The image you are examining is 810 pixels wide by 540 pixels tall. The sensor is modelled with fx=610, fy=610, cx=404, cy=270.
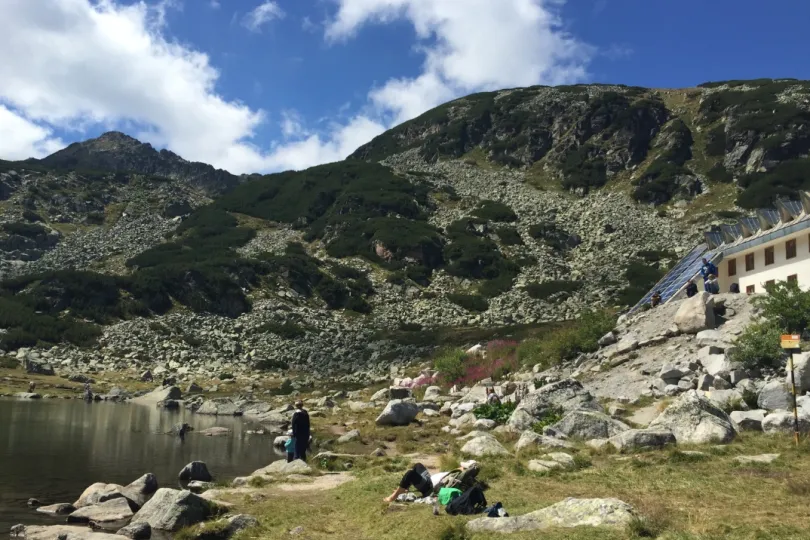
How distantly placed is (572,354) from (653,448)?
15.9 meters

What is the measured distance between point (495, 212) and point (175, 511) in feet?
315

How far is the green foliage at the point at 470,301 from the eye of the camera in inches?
2825

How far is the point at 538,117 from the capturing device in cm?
14138

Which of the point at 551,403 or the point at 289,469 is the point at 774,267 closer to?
the point at 551,403

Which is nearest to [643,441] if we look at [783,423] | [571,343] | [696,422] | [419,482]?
[696,422]

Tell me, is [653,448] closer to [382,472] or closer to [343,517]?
[382,472]

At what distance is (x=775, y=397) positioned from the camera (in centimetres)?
1619

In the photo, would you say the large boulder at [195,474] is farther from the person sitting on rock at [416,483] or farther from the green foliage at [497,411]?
the green foliage at [497,411]

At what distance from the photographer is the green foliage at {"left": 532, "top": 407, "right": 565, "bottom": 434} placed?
17.7 metres

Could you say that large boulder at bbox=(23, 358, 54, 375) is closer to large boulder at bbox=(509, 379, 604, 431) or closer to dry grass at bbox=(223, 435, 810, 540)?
large boulder at bbox=(509, 379, 604, 431)

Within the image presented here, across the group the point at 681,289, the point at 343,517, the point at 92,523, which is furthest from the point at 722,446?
the point at 681,289

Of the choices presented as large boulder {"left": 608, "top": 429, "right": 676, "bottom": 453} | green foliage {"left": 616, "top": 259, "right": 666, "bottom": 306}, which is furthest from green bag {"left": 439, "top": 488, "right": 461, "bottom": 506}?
green foliage {"left": 616, "top": 259, "right": 666, "bottom": 306}

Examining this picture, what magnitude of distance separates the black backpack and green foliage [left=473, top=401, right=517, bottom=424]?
11.6 metres

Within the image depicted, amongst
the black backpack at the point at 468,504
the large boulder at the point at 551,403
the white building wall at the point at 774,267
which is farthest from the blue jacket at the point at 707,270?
the black backpack at the point at 468,504
